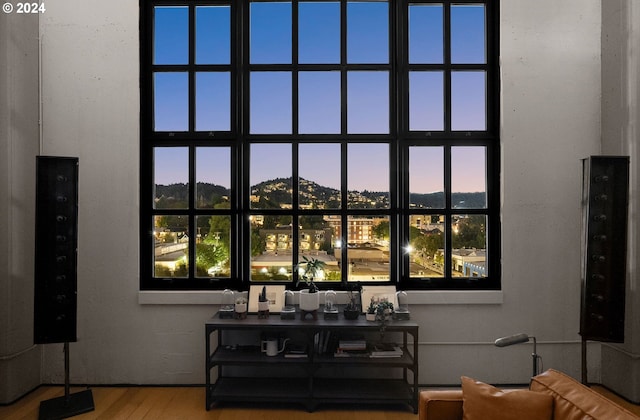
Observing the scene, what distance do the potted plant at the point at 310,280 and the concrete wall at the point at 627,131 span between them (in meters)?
2.86

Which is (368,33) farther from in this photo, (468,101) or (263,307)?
(263,307)

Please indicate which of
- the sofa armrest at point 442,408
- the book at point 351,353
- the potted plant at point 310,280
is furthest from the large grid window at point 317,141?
the sofa armrest at point 442,408

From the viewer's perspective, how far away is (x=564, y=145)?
4195 millimetres

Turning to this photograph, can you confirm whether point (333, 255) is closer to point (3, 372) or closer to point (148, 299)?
point (148, 299)

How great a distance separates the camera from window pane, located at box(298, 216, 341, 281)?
4352 mm

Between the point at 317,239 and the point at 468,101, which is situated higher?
the point at 468,101

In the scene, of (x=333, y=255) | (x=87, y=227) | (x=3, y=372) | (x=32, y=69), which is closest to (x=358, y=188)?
(x=333, y=255)

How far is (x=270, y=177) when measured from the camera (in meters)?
4.38

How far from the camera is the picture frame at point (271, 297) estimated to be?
158 inches

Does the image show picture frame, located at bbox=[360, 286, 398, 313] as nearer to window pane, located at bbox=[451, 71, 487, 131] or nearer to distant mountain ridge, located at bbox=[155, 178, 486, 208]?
distant mountain ridge, located at bbox=[155, 178, 486, 208]

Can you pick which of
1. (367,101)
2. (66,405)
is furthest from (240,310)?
(367,101)

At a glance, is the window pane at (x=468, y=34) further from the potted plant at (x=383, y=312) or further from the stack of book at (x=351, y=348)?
the stack of book at (x=351, y=348)

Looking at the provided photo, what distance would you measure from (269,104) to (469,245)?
2543mm

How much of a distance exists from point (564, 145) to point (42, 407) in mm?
5390
